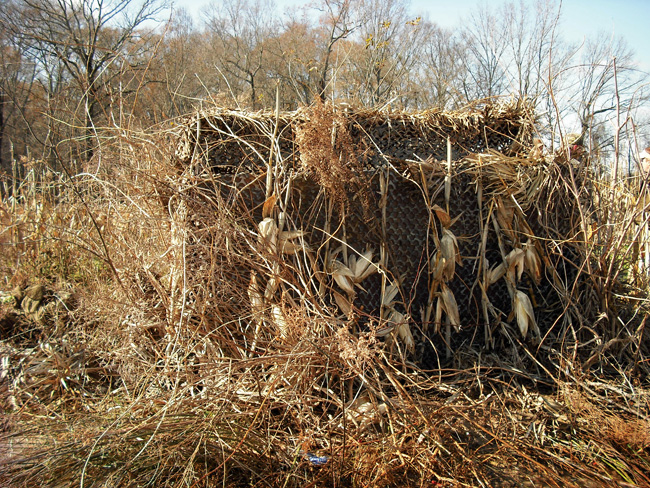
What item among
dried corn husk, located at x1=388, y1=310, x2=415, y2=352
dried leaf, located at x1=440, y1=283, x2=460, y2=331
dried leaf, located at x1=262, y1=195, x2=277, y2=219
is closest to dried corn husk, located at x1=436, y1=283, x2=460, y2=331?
dried leaf, located at x1=440, y1=283, x2=460, y2=331

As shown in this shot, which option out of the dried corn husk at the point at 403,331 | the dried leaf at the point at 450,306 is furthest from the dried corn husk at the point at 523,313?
the dried corn husk at the point at 403,331

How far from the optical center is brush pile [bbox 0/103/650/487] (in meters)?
1.67

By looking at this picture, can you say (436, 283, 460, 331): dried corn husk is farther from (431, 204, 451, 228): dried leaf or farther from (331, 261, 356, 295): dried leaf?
(331, 261, 356, 295): dried leaf

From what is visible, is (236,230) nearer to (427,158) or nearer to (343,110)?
(343,110)

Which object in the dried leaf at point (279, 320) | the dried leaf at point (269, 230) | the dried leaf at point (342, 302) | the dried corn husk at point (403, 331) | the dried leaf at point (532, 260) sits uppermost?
the dried leaf at point (269, 230)

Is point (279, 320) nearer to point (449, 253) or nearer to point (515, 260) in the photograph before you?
point (449, 253)

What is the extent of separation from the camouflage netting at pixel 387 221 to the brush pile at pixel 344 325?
1cm

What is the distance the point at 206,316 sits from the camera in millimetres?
2164

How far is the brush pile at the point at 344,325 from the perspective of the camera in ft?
5.49

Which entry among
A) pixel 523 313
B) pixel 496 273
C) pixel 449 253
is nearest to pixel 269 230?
pixel 449 253

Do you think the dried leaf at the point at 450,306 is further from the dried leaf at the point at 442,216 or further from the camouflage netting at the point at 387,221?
the dried leaf at the point at 442,216

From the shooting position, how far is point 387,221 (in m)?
2.40

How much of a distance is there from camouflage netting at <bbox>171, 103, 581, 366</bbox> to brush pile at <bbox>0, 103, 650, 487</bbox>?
Result: 0.01 meters

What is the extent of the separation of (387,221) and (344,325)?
80 cm
